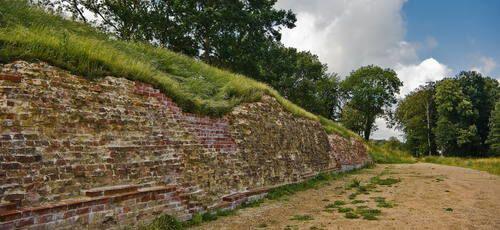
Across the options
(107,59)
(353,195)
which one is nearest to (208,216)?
(107,59)

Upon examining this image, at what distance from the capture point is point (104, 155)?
5.95 m

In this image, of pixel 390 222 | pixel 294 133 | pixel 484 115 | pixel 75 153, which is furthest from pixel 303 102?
pixel 75 153

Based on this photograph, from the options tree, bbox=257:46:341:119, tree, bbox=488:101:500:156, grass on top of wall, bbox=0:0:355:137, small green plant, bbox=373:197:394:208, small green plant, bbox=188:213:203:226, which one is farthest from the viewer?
tree, bbox=488:101:500:156

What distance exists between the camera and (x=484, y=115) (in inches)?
1836

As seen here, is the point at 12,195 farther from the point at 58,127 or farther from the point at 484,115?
the point at 484,115

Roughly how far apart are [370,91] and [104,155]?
4568cm

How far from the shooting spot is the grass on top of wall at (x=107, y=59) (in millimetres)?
6090

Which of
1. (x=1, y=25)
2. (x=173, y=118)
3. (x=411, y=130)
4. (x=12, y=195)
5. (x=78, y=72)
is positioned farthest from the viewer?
(x=411, y=130)

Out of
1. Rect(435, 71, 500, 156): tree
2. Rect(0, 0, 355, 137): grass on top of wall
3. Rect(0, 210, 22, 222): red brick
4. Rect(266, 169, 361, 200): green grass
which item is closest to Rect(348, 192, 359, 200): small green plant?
Rect(266, 169, 361, 200): green grass

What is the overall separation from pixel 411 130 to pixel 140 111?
5220cm

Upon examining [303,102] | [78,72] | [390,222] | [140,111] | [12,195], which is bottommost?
[390,222]

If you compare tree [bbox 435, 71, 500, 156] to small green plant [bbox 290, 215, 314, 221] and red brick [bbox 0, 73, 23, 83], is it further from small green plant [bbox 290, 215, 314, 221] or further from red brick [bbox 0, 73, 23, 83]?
red brick [bbox 0, 73, 23, 83]

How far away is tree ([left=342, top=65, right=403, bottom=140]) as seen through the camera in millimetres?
48031

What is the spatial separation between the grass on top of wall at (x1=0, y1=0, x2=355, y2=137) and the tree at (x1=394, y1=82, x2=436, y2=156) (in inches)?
1667
